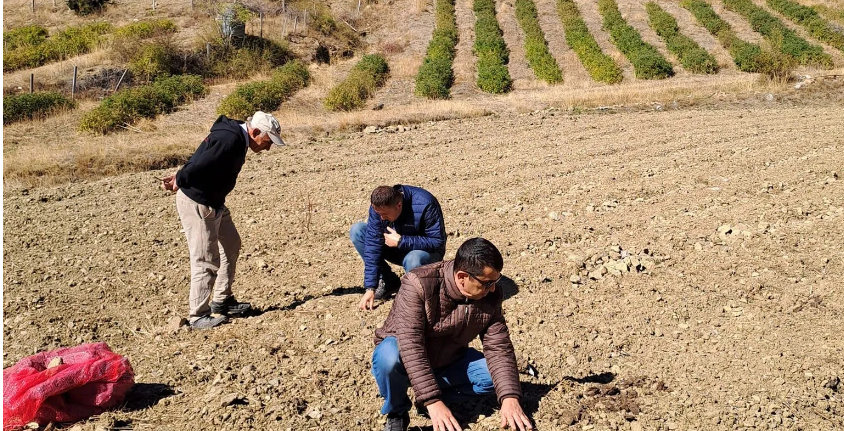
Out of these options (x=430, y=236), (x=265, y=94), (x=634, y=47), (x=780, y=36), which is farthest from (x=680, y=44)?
(x=430, y=236)

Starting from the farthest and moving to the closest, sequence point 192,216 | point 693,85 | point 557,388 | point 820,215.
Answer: point 693,85 < point 820,215 < point 192,216 < point 557,388

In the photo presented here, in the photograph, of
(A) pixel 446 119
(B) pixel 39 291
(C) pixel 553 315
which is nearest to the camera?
(C) pixel 553 315

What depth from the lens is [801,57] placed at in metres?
22.4

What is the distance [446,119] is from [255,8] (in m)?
19.2

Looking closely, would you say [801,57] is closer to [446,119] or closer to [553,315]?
[446,119]

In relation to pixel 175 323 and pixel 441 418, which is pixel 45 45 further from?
pixel 441 418

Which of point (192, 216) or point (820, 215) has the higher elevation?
point (192, 216)

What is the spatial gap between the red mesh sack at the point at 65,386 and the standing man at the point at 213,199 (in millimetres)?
1074

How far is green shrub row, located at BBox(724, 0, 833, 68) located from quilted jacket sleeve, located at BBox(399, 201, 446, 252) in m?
22.0

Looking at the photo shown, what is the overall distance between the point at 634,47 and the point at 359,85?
11946 mm

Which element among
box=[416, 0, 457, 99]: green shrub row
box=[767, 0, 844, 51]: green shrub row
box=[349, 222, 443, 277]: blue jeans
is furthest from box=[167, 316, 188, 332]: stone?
box=[767, 0, 844, 51]: green shrub row

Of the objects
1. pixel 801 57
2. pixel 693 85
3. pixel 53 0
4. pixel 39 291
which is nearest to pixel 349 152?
pixel 39 291

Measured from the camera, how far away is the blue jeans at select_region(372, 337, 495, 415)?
3117 mm

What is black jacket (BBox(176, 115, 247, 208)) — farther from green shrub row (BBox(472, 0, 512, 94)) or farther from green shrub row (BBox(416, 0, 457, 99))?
green shrub row (BBox(472, 0, 512, 94))
